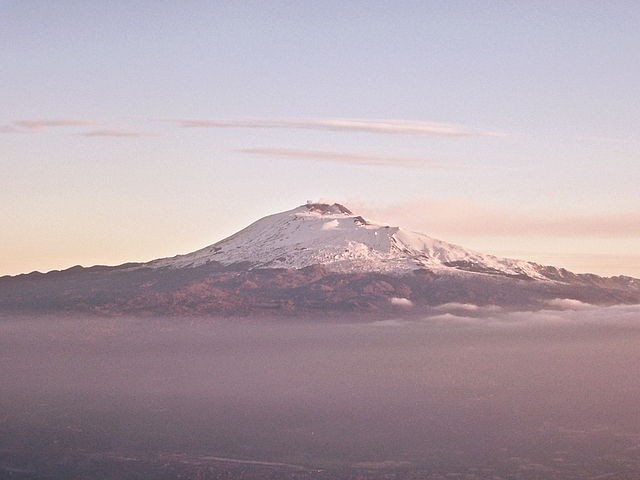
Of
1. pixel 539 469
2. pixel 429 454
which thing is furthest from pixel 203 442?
pixel 539 469

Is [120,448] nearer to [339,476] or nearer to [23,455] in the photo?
[23,455]

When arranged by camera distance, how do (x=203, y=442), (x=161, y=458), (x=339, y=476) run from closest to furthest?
(x=339, y=476) → (x=161, y=458) → (x=203, y=442)

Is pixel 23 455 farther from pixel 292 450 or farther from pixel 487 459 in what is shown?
pixel 487 459

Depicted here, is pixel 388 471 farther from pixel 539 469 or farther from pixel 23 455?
pixel 23 455

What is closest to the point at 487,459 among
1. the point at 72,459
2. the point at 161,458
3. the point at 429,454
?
the point at 429,454

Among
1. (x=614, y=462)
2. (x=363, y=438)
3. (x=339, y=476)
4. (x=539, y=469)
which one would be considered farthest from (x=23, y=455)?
(x=614, y=462)

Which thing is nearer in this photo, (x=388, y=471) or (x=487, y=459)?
(x=388, y=471)

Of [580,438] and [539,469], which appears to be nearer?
[539,469]

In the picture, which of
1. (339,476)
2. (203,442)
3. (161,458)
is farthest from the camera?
(203,442)
